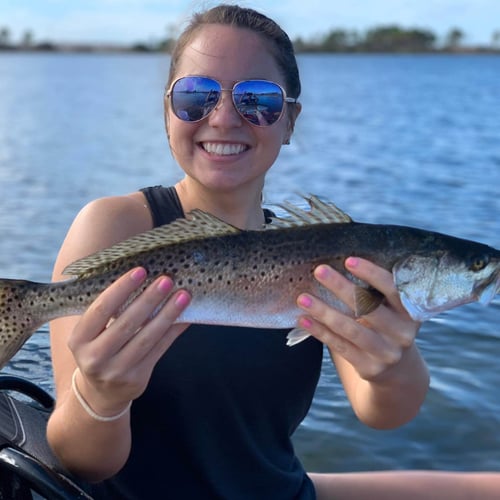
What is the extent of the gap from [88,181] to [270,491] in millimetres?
18355

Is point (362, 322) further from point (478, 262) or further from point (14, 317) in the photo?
point (14, 317)

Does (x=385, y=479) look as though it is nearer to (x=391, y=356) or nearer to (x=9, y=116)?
(x=391, y=356)

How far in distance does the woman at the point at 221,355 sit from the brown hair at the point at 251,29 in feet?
0.03

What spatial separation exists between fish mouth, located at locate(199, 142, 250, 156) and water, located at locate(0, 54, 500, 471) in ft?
1.39

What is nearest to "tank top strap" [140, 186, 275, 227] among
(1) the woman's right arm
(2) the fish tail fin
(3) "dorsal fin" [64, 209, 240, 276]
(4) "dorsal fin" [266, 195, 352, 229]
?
(1) the woman's right arm

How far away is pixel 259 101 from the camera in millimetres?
3980

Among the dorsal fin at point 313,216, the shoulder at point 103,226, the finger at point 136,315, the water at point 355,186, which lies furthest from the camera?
the water at point 355,186

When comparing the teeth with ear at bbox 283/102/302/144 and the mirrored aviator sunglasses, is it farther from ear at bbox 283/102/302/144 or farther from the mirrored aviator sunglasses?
ear at bbox 283/102/302/144

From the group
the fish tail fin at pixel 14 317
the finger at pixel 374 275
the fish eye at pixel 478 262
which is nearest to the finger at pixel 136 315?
the fish tail fin at pixel 14 317

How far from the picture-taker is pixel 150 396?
149 inches

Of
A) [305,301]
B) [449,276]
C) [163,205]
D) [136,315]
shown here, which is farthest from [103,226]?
[449,276]

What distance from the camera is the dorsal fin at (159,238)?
343 cm

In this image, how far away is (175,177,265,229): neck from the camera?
4.20m

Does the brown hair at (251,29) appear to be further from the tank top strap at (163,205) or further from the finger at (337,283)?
the finger at (337,283)
